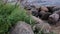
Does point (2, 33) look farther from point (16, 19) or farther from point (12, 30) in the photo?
point (16, 19)

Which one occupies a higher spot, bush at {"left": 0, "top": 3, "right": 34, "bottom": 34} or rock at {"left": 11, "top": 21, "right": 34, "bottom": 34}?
bush at {"left": 0, "top": 3, "right": 34, "bottom": 34}

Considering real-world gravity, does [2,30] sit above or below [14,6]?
below

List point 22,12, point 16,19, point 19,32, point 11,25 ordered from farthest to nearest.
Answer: point 22,12 → point 16,19 → point 11,25 → point 19,32

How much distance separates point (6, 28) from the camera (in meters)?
2.83

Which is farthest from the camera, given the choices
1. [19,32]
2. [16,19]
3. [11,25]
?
[16,19]

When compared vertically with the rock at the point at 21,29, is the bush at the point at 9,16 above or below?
above

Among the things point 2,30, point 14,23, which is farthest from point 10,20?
point 2,30

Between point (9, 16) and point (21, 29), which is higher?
point (9, 16)

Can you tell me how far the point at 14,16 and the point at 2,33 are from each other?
0.45 m

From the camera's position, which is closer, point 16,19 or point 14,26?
point 14,26

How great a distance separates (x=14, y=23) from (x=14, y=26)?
0.32ft

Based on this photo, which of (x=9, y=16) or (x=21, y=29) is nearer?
(x=21, y=29)

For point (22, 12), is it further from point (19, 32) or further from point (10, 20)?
point (19, 32)

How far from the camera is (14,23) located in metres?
3.05
